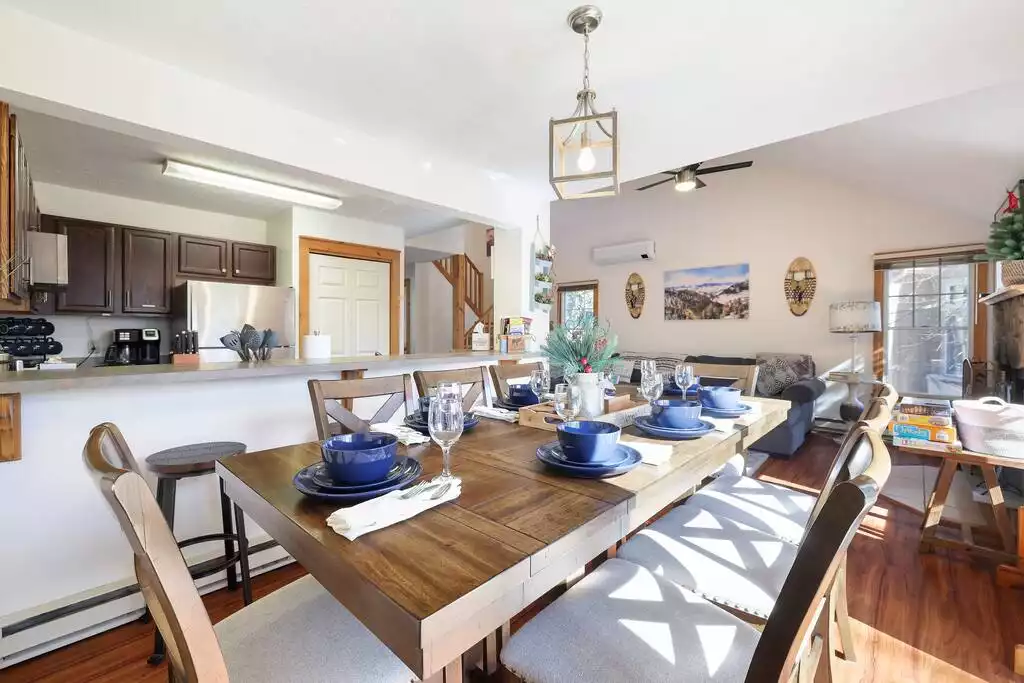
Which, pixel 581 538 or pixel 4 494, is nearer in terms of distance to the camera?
pixel 581 538

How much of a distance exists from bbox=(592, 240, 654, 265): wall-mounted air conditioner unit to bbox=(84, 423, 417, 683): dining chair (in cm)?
583

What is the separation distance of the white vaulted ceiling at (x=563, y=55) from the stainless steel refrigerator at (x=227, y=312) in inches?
87.2

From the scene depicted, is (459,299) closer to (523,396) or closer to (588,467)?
(523,396)

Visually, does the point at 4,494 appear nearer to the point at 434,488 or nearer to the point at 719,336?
the point at 434,488

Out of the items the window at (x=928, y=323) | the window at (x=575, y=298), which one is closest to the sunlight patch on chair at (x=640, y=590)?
the window at (x=928, y=323)

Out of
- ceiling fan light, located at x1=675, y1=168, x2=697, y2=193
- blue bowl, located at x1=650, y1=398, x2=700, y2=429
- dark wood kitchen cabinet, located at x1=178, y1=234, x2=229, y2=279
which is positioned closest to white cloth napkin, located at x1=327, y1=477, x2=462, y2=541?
blue bowl, located at x1=650, y1=398, x2=700, y2=429

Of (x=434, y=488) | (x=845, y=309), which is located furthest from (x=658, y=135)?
(x=845, y=309)

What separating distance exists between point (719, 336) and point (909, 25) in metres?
4.26

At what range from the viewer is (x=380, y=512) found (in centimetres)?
80

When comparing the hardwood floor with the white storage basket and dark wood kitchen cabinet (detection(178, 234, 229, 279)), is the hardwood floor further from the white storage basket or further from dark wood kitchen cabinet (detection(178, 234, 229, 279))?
dark wood kitchen cabinet (detection(178, 234, 229, 279))

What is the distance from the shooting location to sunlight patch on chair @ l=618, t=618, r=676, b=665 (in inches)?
35.1

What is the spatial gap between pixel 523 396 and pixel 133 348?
392 centimetres

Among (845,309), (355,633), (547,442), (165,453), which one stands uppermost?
(845,309)

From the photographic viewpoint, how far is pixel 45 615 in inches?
60.4
